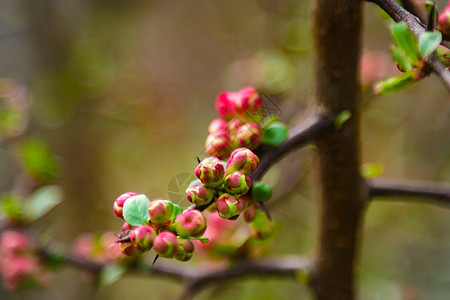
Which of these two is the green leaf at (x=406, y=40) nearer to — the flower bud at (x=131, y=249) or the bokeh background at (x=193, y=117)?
the flower bud at (x=131, y=249)

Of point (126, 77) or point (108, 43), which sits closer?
point (126, 77)

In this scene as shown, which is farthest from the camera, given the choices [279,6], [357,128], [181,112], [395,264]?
[181,112]

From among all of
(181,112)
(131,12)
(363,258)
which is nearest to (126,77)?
(181,112)

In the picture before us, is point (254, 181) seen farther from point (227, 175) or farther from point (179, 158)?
point (179, 158)

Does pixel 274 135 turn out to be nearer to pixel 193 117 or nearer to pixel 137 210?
pixel 137 210

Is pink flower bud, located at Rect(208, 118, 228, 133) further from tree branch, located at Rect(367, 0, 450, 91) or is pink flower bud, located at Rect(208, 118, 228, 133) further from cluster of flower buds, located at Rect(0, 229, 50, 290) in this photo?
cluster of flower buds, located at Rect(0, 229, 50, 290)

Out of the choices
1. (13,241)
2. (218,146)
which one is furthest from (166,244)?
(13,241)

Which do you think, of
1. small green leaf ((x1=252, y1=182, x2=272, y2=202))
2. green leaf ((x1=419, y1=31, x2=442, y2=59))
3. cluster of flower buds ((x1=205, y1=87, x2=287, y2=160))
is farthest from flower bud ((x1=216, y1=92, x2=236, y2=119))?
green leaf ((x1=419, y1=31, x2=442, y2=59))
